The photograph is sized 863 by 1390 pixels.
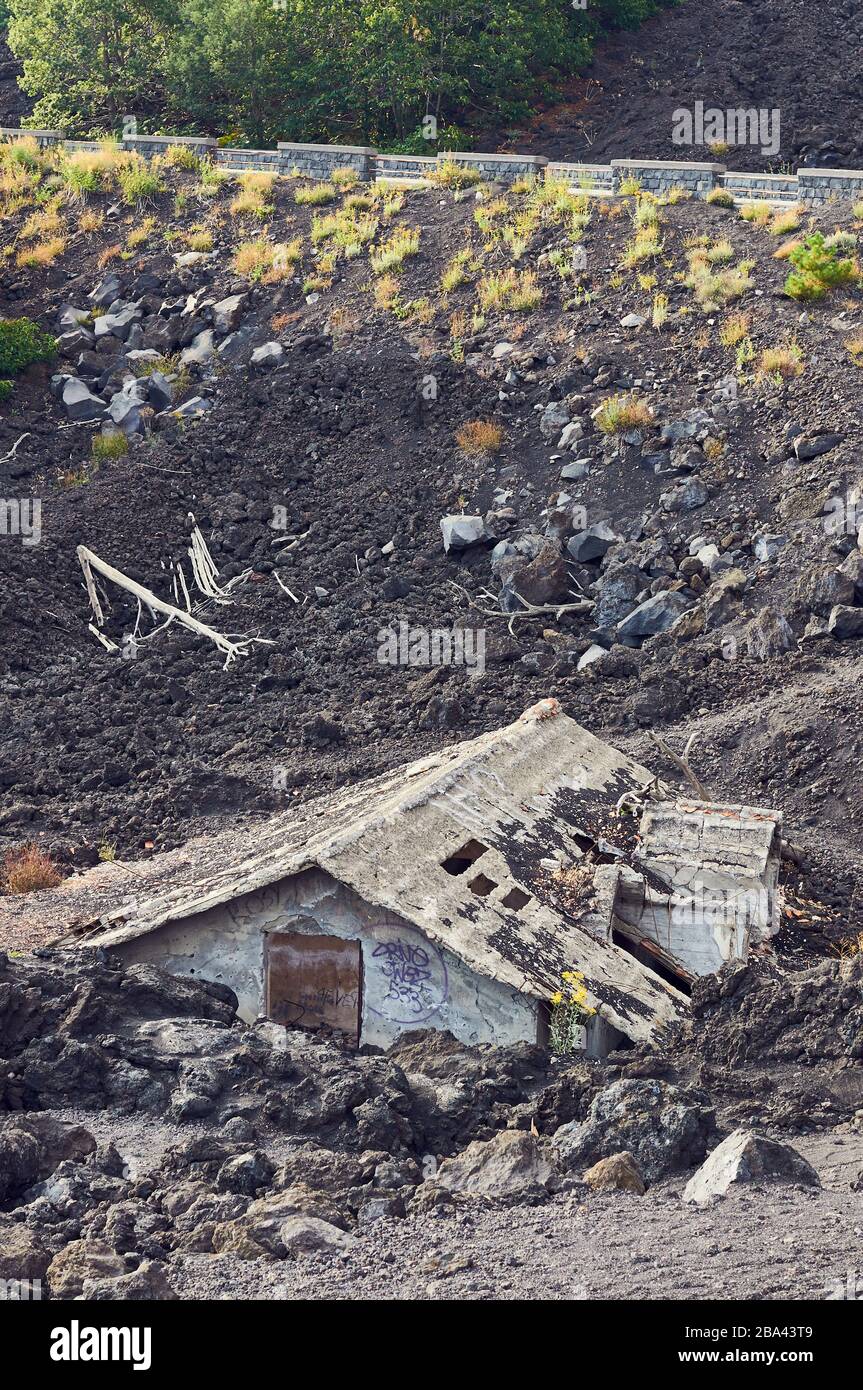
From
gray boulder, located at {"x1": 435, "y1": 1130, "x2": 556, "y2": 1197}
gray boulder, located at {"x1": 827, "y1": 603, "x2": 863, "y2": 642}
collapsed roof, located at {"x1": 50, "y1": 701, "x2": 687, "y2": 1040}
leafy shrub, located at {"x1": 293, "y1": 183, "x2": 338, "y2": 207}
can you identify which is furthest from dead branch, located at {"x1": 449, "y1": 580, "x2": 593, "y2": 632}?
gray boulder, located at {"x1": 435, "y1": 1130, "x2": 556, "y2": 1197}

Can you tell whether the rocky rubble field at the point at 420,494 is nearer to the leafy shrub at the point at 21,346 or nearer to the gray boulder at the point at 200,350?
the gray boulder at the point at 200,350

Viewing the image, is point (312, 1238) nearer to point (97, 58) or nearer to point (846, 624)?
point (846, 624)

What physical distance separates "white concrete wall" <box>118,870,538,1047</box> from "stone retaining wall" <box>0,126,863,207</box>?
20.9 m

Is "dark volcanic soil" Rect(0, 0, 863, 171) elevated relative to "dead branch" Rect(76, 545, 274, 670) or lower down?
elevated

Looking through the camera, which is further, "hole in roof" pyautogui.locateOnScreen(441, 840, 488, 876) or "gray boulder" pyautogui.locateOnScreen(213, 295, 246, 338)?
"gray boulder" pyautogui.locateOnScreen(213, 295, 246, 338)

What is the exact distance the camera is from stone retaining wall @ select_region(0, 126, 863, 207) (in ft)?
98.4

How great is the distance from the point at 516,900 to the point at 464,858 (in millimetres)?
659

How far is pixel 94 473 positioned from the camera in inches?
1115

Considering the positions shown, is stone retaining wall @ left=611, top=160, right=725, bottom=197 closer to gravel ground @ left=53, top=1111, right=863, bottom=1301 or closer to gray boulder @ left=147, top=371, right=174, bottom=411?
gray boulder @ left=147, top=371, right=174, bottom=411

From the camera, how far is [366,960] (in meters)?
13.3

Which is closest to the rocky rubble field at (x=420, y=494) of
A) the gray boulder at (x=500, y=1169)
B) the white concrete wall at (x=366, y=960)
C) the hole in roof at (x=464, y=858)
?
the hole in roof at (x=464, y=858)

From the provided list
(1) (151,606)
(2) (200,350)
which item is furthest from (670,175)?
(1) (151,606)

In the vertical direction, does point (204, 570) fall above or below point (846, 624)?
above

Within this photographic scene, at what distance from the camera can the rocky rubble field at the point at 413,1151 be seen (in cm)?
897
